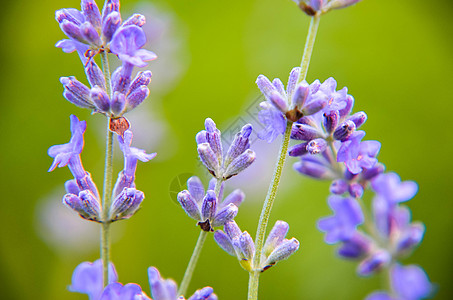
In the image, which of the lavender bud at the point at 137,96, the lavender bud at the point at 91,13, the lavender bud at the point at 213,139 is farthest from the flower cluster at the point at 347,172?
the lavender bud at the point at 91,13

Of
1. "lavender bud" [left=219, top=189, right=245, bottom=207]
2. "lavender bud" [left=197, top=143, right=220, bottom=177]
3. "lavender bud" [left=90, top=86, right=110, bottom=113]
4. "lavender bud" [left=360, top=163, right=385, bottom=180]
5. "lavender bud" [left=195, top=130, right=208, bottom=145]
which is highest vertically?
"lavender bud" [left=360, top=163, right=385, bottom=180]

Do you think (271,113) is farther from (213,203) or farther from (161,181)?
(161,181)

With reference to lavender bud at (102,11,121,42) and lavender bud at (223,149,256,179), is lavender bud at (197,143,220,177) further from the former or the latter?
lavender bud at (102,11,121,42)

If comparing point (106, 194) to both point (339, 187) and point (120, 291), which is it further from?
point (339, 187)

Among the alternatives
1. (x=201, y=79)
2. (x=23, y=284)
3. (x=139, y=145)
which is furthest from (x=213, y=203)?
(x=201, y=79)

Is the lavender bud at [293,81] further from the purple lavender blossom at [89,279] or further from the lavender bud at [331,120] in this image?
the purple lavender blossom at [89,279]

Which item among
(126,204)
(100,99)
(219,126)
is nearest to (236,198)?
(126,204)

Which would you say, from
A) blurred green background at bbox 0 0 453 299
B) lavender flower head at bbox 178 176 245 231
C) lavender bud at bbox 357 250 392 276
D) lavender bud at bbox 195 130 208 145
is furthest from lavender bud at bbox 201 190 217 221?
blurred green background at bbox 0 0 453 299
